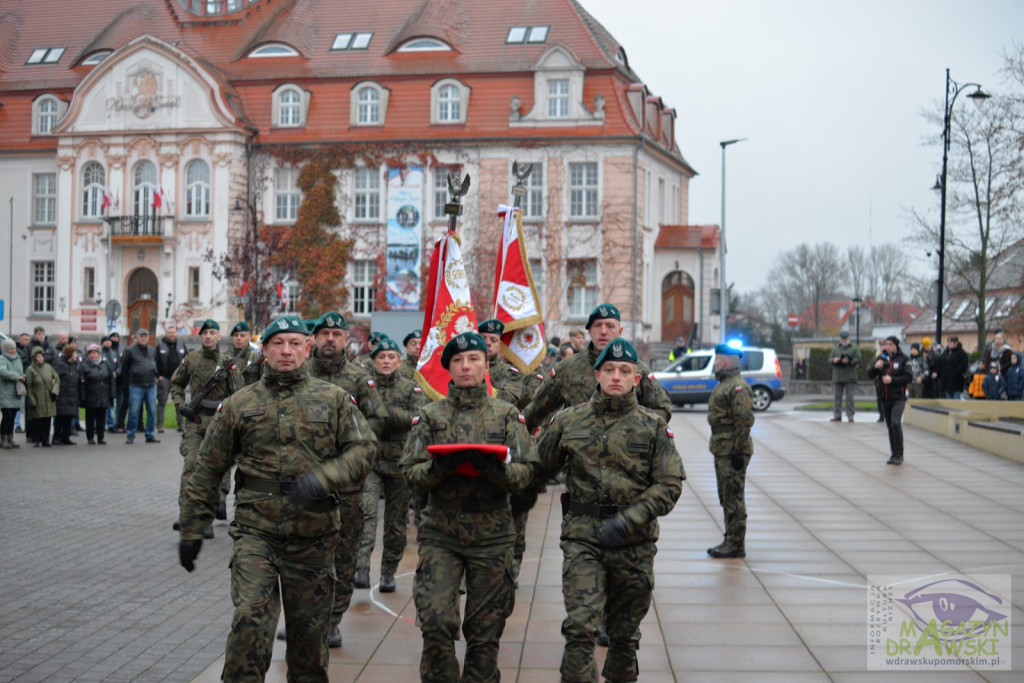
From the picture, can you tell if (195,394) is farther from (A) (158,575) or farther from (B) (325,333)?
(B) (325,333)

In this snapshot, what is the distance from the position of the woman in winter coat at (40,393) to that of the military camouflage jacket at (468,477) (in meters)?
15.5

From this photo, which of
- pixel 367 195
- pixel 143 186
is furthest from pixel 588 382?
pixel 143 186

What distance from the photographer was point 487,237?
4412 cm

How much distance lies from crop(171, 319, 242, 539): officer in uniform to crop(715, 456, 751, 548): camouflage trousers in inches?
187

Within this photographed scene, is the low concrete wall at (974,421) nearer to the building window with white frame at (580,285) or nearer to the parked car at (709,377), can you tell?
the parked car at (709,377)

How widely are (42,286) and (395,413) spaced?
42.7m

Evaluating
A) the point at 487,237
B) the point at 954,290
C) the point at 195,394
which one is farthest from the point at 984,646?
the point at 487,237

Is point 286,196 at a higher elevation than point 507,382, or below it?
higher

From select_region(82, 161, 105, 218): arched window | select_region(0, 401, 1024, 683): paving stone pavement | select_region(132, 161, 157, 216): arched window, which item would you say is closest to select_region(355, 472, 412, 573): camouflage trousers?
select_region(0, 401, 1024, 683): paving stone pavement

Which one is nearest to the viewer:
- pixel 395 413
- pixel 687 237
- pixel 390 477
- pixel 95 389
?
pixel 390 477

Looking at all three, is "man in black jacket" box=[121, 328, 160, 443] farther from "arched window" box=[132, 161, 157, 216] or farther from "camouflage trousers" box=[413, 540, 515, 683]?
"arched window" box=[132, 161, 157, 216]

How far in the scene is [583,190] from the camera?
44375 mm

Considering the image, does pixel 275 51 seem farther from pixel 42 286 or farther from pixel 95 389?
pixel 95 389

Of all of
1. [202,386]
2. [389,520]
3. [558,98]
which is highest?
[558,98]
